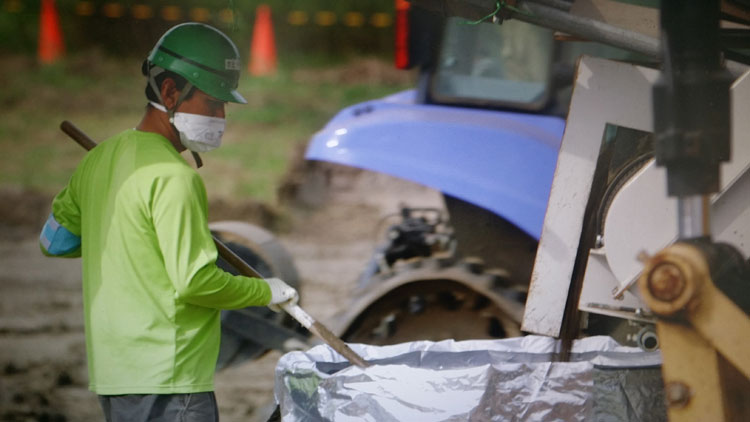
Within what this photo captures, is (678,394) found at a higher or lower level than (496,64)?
lower

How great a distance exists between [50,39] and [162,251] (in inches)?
457

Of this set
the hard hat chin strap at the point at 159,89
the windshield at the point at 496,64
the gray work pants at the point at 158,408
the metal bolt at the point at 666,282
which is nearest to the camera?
the metal bolt at the point at 666,282

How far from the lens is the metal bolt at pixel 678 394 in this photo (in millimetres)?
2338

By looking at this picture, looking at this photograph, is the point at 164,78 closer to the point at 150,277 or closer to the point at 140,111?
the point at 150,277

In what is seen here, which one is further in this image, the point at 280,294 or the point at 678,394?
the point at 280,294

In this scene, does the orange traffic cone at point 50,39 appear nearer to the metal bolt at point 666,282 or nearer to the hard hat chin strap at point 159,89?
the hard hat chin strap at point 159,89

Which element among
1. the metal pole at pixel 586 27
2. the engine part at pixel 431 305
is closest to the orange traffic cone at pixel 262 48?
the engine part at pixel 431 305

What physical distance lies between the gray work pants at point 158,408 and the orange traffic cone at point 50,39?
1135 centimetres

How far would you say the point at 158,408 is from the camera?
9.40ft

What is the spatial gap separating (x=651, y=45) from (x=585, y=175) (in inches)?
18.7

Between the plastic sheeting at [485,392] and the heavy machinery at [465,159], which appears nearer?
the plastic sheeting at [485,392]

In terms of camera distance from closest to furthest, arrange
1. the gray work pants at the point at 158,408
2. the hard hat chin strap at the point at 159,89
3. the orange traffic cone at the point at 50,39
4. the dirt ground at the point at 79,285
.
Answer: the gray work pants at the point at 158,408 < the hard hat chin strap at the point at 159,89 < the dirt ground at the point at 79,285 < the orange traffic cone at the point at 50,39

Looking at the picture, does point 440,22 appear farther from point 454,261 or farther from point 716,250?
point 716,250

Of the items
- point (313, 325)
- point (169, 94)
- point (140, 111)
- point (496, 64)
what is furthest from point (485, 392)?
point (140, 111)
